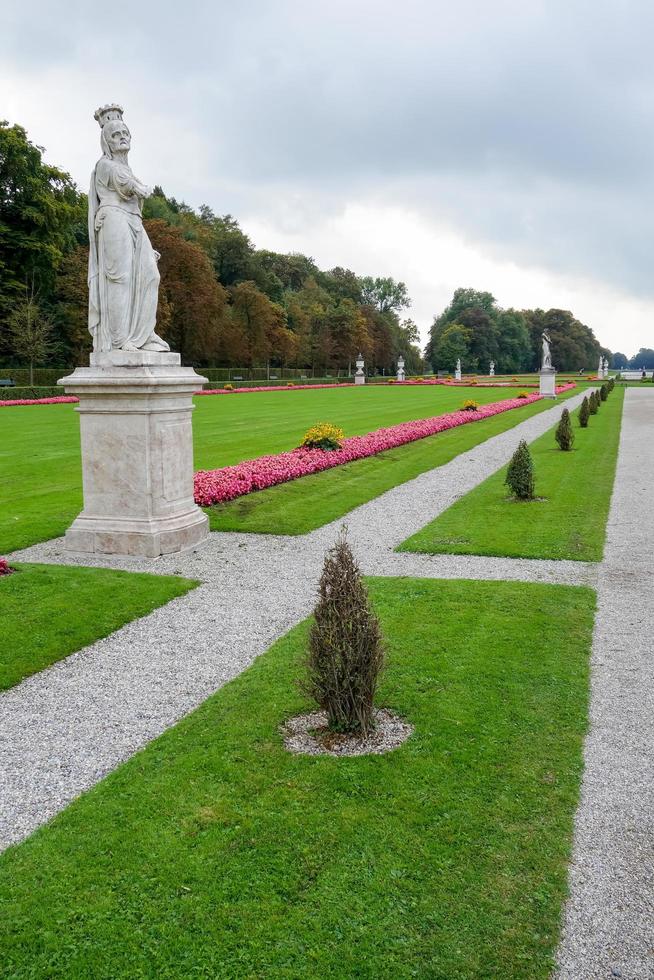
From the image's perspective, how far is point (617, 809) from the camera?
13.0 feet

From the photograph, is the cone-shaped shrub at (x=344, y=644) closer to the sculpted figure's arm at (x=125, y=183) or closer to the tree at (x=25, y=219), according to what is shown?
the sculpted figure's arm at (x=125, y=183)

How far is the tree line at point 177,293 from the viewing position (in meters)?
44.5

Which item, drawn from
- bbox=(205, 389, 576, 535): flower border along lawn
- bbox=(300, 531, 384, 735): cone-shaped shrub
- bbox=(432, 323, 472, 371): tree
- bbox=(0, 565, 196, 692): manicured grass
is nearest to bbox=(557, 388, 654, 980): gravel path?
bbox=(300, 531, 384, 735): cone-shaped shrub

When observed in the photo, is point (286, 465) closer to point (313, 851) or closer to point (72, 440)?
point (72, 440)

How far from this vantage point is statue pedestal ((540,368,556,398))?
46594 millimetres

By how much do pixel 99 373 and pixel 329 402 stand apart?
3166cm

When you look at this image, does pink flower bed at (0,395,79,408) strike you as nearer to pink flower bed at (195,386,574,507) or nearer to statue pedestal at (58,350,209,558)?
pink flower bed at (195,386,574,507)

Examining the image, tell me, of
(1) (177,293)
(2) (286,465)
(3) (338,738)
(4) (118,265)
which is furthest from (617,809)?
(1) (177,293)

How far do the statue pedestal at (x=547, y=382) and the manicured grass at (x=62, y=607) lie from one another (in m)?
42.0

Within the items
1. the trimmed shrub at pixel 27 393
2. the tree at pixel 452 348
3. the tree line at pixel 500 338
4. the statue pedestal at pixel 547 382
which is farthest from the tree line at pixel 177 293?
the statue pedestal at pixel 547 382

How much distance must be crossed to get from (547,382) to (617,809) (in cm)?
4519

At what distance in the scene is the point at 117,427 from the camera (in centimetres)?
887

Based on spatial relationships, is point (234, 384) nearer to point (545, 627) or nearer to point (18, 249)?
point (18, 249)

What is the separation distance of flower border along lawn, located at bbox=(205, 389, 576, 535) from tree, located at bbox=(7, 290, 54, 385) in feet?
90.7
